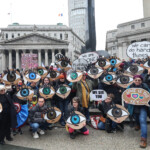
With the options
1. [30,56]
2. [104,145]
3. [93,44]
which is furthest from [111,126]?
[30,56]

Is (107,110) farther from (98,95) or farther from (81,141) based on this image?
(81,141)

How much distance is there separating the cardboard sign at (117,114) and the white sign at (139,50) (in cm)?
344

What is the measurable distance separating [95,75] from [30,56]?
17.2m

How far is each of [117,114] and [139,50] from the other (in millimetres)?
3803

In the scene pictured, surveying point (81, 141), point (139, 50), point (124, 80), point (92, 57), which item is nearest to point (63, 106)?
point (81, 141)

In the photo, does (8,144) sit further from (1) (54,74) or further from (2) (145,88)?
(2) (145,88)

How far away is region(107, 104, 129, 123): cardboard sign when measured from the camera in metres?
4.49

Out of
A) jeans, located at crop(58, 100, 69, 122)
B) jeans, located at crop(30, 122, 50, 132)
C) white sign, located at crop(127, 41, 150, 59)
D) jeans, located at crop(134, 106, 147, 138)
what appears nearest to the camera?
jeans, located at crop(134, 106, 147, 138)

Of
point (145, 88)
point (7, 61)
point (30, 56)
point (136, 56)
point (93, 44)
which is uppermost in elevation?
point (7, 61)

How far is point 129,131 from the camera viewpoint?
4.90 metres

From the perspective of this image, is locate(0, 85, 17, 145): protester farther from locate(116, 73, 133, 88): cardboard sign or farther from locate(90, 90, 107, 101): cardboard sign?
locate(116, 73, 133, 88): cardboard sign

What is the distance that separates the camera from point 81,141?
4.37 metres

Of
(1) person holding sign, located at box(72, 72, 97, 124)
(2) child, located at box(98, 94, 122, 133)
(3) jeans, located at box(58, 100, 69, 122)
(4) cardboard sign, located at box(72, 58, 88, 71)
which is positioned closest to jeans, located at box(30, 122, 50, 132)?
(3) jeans, located at box(58, 100, 69, 122)

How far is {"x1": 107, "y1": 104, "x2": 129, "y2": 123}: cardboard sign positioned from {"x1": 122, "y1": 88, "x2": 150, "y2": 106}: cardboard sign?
445 mm
